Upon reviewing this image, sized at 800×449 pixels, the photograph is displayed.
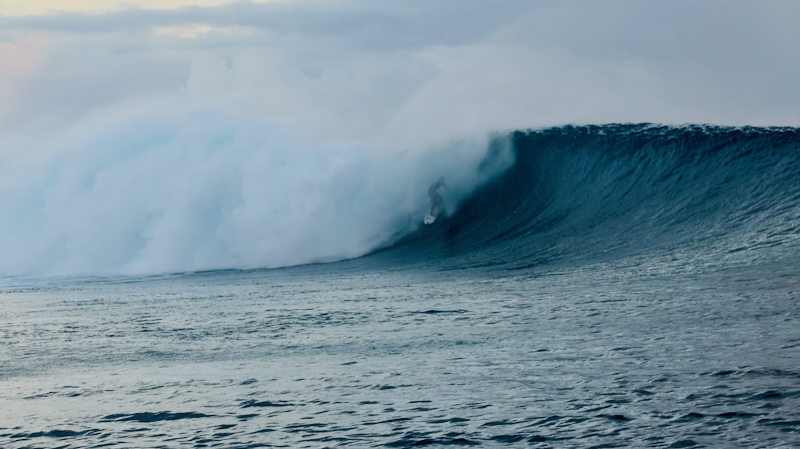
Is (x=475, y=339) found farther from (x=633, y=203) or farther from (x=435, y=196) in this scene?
(x=435, y=196)

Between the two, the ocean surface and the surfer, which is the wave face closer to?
the ocean surface

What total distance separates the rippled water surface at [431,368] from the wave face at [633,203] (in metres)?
1.88

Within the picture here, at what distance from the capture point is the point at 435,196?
58.0 ft

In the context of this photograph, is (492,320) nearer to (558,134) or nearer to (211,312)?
(211,312)

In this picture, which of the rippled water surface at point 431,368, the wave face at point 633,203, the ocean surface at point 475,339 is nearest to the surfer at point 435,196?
the wave face at point 633,203

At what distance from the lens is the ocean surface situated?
173 inches

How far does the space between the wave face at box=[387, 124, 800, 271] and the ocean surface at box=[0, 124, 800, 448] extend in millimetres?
70

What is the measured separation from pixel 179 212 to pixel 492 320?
12.3m

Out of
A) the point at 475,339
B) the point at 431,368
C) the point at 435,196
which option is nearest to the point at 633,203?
the point at 435,196

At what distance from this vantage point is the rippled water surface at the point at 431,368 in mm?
4293

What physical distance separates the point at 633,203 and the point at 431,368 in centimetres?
1004

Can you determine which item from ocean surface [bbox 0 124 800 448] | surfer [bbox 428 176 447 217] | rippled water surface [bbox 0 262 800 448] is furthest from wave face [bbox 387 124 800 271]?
rippled water surface [bbox 0 262 800 448]

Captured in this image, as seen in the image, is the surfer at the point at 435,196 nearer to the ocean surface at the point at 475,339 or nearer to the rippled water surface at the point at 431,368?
the ocean surface at the point at 475,339

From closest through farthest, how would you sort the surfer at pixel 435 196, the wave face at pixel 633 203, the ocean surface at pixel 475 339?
the ocean surface at pixel 475 339 → the wave face at pixel 633 203 → the surfer at pixel 435 196
